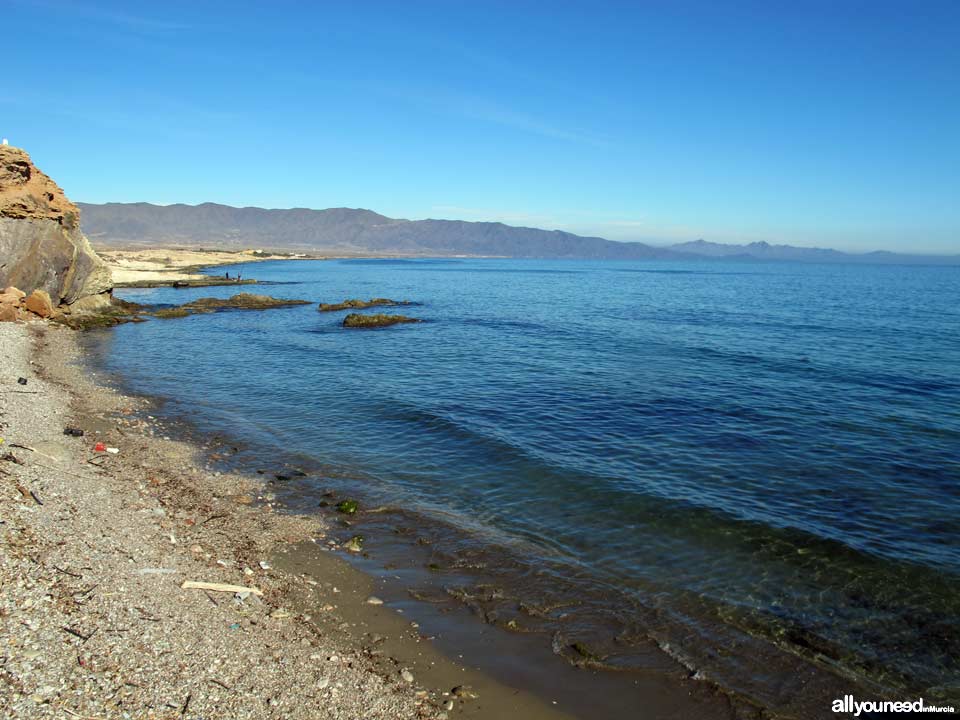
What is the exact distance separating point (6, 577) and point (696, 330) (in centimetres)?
4432

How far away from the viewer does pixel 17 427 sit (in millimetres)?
16156

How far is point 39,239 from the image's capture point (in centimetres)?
3703

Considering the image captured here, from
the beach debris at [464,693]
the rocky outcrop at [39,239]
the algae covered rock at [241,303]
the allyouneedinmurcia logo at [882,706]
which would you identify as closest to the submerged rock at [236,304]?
the algae covered rock at [241,303]

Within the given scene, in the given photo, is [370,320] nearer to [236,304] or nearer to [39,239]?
[236,304]

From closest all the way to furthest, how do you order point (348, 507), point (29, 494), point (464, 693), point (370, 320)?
point (464, 693) < point (29, 494) < point (348, 507) < point (370, 320)

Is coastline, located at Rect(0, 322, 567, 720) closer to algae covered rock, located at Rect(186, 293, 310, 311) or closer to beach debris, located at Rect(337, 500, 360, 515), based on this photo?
beach debris, located at Rect(337, 500, 360, 515)

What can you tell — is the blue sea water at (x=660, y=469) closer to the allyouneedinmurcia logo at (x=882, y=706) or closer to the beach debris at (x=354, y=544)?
the allyouneedinmurcia logo at (x=882, y=706)

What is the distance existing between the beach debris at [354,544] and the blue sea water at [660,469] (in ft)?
5.22

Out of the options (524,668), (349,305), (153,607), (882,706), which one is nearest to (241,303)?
(349,305)

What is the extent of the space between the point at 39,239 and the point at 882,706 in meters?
46.1

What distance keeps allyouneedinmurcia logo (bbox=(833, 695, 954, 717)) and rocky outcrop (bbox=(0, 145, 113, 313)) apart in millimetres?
44699

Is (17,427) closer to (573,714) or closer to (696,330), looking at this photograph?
(573,714)

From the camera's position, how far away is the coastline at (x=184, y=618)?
6.78 metres

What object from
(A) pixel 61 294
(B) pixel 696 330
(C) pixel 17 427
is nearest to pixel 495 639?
(C) pixel 17 427
